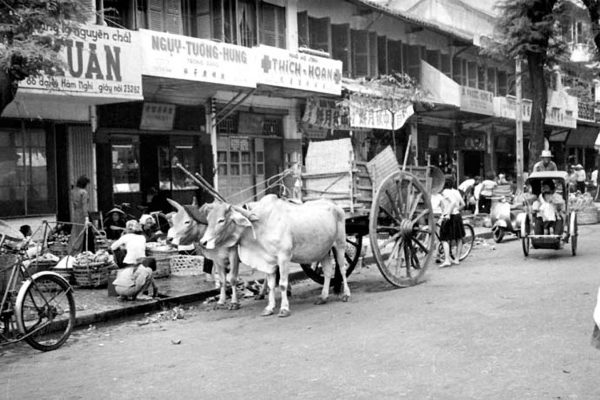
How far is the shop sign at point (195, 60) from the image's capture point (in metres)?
14.4

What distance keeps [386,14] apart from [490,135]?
1235 centimetres

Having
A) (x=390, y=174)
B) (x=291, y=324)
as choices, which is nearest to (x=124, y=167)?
(x=390, y=174)

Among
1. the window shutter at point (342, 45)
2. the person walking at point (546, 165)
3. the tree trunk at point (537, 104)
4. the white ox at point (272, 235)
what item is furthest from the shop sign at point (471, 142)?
the white ox at point (272, 235)

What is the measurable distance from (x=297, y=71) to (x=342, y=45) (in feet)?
17.9

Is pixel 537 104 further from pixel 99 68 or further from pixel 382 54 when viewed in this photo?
pixel 99 68

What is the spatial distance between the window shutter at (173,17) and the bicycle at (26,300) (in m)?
10.6

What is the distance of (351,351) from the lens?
630cm

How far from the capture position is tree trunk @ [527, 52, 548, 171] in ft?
68.2

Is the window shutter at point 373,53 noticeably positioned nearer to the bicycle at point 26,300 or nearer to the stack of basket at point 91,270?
the stack of basket at point 91,270

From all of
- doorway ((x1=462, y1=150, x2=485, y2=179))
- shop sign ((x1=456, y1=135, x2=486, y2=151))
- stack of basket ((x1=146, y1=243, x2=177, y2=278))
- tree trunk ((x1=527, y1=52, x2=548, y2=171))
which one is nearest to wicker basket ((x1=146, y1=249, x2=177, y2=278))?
stack of basket ((x1=146, y1=243, x2=177, y2=278))

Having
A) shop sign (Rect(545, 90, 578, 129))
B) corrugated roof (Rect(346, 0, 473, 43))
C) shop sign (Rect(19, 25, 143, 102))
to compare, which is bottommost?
shop sign (Rect(19, 25, 143, 102))

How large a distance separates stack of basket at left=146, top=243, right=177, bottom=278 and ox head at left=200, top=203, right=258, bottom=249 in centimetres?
325

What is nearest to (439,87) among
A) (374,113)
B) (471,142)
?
(374,113)

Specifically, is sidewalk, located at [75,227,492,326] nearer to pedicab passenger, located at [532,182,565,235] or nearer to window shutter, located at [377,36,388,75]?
pedicab passenger, located at [532,182,565,235]
